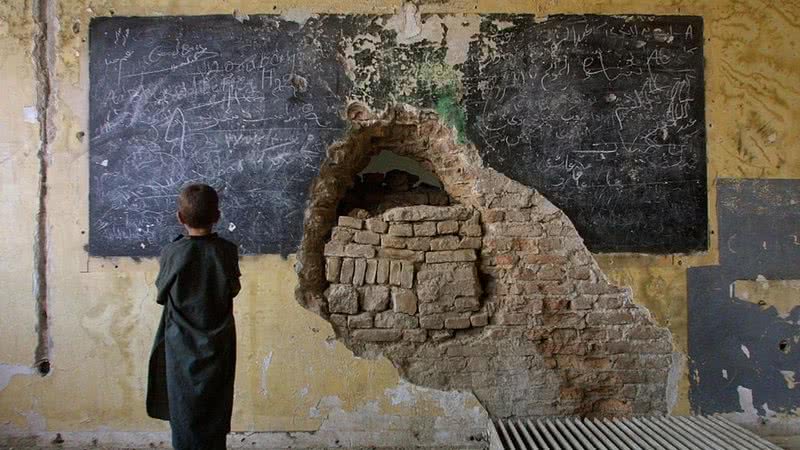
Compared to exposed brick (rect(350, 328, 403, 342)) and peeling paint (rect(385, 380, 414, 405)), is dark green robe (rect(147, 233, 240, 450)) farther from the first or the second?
peeling paint (rect(385, 380, 414, 405))

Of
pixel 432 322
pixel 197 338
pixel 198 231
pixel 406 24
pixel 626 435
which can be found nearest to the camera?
pixel 197 338

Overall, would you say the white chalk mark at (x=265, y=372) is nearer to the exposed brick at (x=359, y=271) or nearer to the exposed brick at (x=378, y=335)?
the exposed brick at (x=378, y=335)

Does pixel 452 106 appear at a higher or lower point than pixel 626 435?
higher

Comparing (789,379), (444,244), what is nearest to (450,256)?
(444,244)

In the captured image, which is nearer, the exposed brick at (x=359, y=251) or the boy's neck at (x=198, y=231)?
the boy's neck at (x=198, y=231)

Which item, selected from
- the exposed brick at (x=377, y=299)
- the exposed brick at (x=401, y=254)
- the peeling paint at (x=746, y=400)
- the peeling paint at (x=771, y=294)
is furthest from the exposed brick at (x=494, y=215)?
the peeling paint at (x=746, y=400)

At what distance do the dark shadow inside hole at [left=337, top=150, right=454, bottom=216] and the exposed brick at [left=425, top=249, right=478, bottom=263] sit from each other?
39 centimetres

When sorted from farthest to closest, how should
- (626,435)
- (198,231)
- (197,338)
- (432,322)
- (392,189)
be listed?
(392,189)
(432,322)
(626,435)
(198,231)
(197,338)

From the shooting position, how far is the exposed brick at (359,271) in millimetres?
3273

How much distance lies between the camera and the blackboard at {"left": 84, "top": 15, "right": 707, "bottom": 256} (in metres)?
3.32

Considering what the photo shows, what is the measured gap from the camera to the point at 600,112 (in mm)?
3344

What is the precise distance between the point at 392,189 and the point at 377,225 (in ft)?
1.28

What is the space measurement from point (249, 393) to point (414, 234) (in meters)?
1.49

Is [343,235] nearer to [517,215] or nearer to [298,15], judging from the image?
[517,215]
